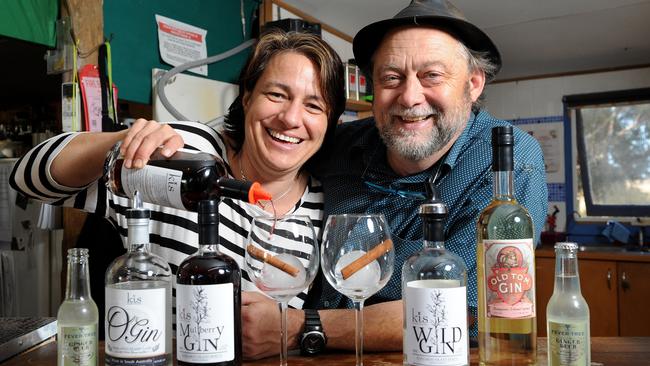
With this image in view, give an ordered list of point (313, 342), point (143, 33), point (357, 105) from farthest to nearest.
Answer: point (357, 105) → point (143, 33) → point (313, 342)

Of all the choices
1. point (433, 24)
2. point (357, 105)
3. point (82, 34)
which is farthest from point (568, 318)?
point (357, 105)

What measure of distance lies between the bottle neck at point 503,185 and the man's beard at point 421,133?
44cm

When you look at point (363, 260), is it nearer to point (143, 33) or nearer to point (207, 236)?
point (207, 236)

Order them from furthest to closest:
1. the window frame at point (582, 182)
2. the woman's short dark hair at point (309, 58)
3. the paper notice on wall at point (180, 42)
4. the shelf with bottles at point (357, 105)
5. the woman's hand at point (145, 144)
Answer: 1. the window frame at point (582, 182)
2. the shelf with bottles at point (357, 105)
3. the paper notice on wall at point (180, 42)
4. the woman's short dark hair at point (309, 58)
5. the woman's hand at point (145, 144)

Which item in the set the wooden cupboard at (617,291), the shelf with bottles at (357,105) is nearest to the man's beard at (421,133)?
the shelf with bottles at (357,105)

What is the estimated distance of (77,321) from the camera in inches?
27.5

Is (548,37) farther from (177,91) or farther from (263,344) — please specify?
(263,344)

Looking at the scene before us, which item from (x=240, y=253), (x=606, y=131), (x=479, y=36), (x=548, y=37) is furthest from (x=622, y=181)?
(x=240, y=253)

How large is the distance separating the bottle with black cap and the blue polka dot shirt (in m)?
0.52

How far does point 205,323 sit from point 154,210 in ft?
1.88

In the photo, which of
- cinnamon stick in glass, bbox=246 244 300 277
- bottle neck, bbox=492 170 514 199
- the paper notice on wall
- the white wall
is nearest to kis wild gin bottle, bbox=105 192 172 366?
cinnamon stick in glass, bbox=246 244 300 277

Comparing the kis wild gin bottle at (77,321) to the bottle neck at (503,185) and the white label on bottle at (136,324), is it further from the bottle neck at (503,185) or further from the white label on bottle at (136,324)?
the bottle neck at (503,185)

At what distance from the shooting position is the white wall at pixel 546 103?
4.10 metres

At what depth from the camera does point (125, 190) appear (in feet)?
2.74
